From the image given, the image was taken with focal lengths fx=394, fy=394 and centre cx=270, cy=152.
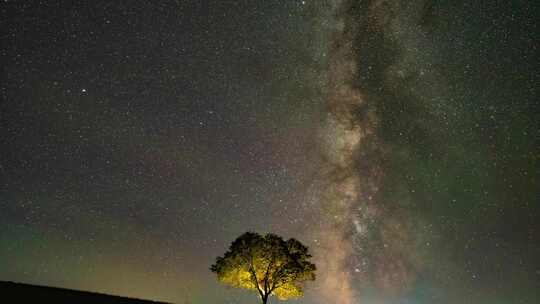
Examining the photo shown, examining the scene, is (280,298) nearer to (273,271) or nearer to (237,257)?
(273,271)

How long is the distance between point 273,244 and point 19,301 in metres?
25.6

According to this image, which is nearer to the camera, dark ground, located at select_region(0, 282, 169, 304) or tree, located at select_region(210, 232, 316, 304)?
dark ground, located at select_region(0, 282, 169, 304)

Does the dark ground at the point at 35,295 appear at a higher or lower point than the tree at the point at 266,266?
lower

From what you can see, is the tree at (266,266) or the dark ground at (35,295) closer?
the dark ground at (35,295)

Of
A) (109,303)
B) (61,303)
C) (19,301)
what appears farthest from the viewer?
(109,303)

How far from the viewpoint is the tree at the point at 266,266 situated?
42.2m

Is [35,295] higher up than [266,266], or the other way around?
[266,266]

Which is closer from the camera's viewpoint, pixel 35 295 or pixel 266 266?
pixel 35 295

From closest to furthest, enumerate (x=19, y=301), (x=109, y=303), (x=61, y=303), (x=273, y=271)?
(x=19, y=301) < (x=61, y=303) < (x=109, y=303) < (x=273, y=271)

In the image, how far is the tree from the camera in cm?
4222

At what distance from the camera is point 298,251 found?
43250 millimetres

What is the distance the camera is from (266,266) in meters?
42.3

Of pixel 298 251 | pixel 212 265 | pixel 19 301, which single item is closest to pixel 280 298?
pixel 298 251

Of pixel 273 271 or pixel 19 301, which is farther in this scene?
pixel 273 271
